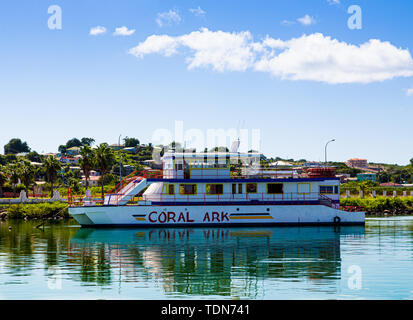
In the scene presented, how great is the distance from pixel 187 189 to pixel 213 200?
8.92ft

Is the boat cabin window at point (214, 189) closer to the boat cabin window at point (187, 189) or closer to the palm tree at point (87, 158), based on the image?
the boat cabin window at point (187, 189)

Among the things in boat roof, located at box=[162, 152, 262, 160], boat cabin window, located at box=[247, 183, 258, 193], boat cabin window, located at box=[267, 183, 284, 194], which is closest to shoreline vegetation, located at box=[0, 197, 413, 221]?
boat roof, located at box=[162, 152, 262, 160]

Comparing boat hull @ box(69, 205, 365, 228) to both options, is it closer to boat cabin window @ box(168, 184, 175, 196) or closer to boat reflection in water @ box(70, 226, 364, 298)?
boat reflection in water @ box(70, 226, 364, 298)

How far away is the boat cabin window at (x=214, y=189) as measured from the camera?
1940 inches

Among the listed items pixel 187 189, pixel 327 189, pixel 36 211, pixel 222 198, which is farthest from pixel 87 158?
pixel 327 189

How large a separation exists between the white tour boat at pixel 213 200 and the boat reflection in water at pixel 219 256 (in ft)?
4.39

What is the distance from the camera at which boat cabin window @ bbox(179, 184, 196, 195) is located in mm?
49125

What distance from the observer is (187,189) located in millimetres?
49250

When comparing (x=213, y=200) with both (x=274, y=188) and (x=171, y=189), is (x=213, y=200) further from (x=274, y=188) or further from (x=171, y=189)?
(x=274, y=188)
